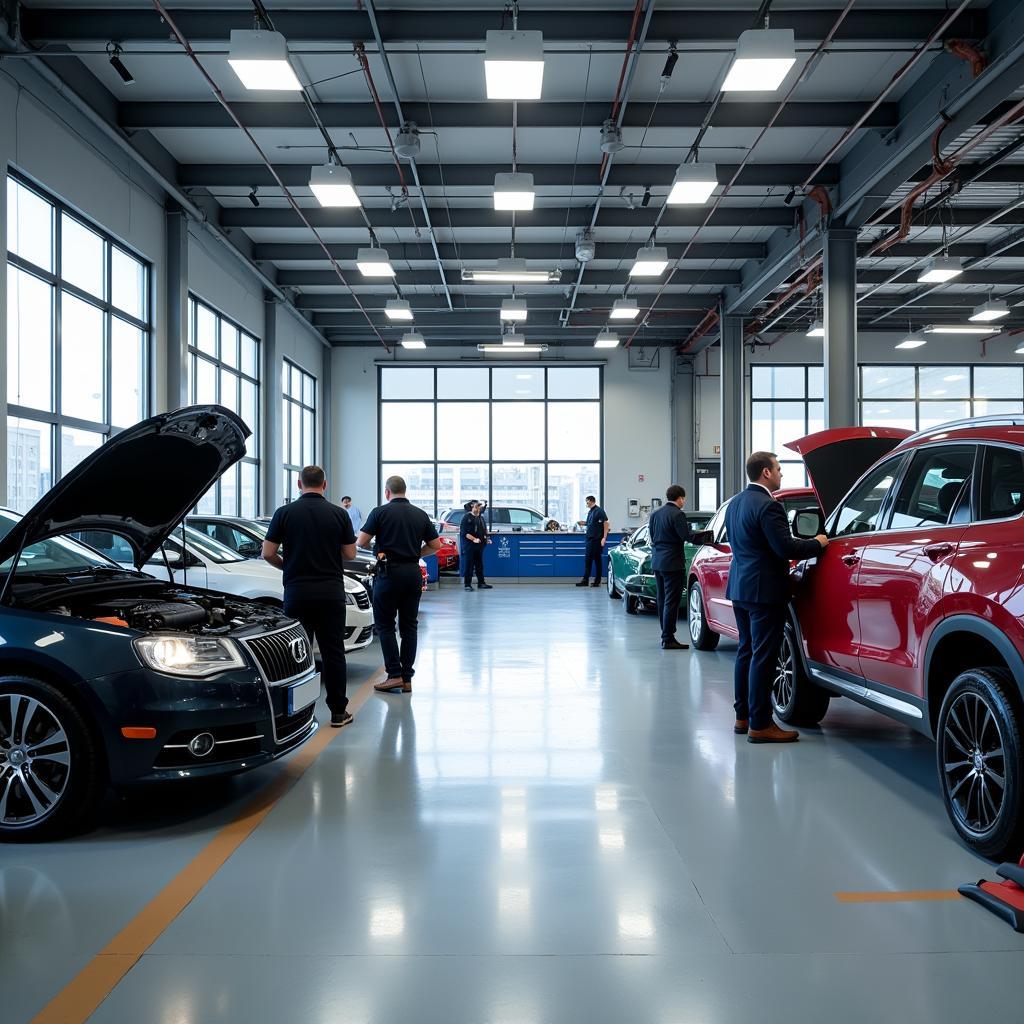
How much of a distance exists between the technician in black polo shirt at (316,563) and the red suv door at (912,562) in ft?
10.5

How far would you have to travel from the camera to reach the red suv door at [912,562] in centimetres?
391

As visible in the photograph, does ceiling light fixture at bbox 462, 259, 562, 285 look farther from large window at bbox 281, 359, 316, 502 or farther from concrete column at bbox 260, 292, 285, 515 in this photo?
large window at bbox 281, 359, 316, 502

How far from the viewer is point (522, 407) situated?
25.1 meters

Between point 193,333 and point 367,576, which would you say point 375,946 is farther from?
point 193,333

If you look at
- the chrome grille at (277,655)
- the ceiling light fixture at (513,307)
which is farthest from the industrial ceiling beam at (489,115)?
the chrome grille at (277,655)

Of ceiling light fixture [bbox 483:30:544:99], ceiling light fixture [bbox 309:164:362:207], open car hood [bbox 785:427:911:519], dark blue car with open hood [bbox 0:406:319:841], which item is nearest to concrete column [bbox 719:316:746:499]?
ceiling light fixture [bbox 309:164:362:207]

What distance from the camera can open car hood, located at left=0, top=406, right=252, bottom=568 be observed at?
3877mm

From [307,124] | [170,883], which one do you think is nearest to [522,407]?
[307,124]

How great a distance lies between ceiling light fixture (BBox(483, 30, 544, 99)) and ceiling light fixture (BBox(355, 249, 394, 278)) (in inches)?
239

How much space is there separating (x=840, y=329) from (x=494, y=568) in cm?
944

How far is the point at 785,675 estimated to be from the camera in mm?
5961

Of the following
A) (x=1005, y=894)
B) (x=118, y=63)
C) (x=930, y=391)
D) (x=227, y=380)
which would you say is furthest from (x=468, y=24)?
(x=930, y=391)

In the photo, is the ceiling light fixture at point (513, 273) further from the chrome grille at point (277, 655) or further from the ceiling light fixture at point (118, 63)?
the chrome grille at point (277, 655)

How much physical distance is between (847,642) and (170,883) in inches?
143
